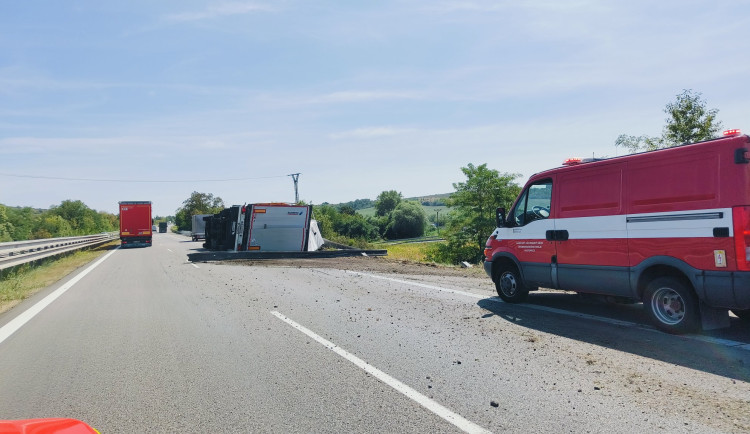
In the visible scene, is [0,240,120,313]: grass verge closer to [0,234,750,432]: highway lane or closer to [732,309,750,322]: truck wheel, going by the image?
[0,234,750,432]: highway lane

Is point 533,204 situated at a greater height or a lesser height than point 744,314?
greater

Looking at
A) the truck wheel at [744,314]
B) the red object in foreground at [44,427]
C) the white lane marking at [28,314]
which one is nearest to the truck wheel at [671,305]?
the truck wheel at [744,314]

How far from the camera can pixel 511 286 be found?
9047mm

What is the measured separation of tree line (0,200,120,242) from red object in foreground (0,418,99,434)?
55.4 metres

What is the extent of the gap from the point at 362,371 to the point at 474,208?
4367 centimetres

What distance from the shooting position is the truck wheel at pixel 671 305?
20.4 ft

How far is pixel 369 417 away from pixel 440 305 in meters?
5.27

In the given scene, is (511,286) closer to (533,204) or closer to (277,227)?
(533,204)

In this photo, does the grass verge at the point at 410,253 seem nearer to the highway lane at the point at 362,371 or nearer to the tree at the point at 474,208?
the tree at the point at 474,208

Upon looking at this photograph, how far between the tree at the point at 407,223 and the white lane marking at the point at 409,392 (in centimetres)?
10488

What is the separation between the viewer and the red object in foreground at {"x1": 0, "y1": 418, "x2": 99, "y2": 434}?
178 centimetres

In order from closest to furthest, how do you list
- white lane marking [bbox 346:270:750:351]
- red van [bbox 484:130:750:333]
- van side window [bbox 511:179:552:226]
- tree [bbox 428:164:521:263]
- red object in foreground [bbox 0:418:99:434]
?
1. red object in foreground [bbox 0:418:99:434]
2. red van [bbox 484:130:750:333]
3. white lane marking [bbox 346:270:750:351]
4. van side window [bbox 511:179:552:226]
5. tree [bbox 428:164:521:263]

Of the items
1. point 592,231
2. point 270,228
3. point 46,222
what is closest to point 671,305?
point 592,231

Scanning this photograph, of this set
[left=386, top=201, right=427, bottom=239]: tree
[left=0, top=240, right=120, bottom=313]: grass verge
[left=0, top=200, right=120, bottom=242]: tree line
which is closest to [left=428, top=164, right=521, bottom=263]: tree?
[left=0, top=240, right=120, bottom=313]: grass verge
